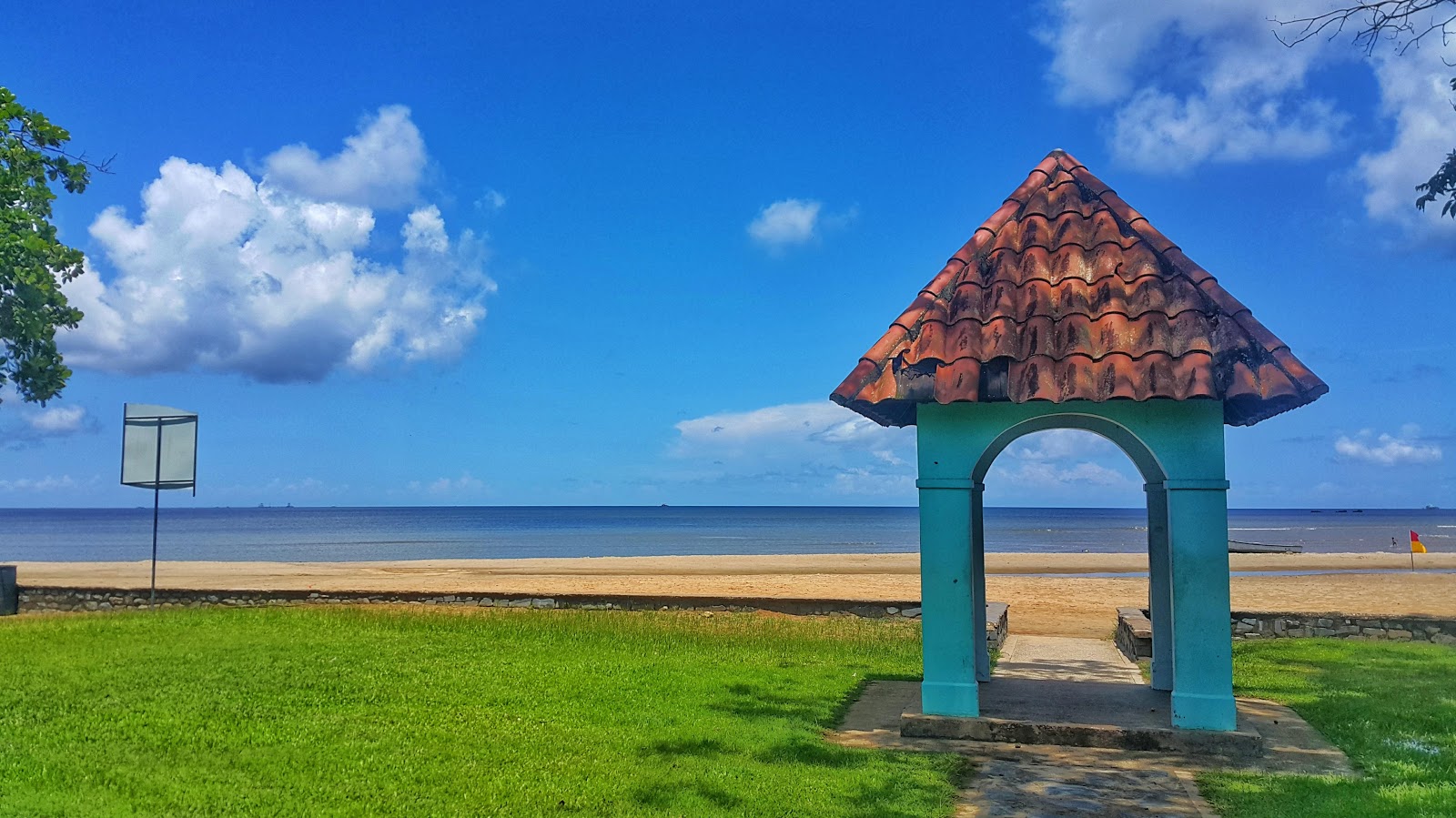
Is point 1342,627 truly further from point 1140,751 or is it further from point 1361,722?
point 1140,751

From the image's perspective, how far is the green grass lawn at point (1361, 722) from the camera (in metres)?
6.00

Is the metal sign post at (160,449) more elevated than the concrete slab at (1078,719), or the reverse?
the metal sign post at (160,449)

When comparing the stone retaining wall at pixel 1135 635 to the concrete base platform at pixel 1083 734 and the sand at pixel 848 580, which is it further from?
the concrete base platform at pixel 1083 734

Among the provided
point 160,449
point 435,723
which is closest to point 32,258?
point 160,449

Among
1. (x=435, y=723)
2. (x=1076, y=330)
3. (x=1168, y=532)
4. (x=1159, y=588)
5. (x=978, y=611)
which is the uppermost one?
(x=1076, y=330)

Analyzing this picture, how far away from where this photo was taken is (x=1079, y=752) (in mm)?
7355

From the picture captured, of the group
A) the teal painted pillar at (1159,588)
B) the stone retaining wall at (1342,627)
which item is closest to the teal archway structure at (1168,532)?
the teal painted pillar at (1159,588)

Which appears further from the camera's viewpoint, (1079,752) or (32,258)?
(32,258)

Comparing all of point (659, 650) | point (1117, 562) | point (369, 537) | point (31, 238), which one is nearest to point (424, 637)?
point (659, 650)

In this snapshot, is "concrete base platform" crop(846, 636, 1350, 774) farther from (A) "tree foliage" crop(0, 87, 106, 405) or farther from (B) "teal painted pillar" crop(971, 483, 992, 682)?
(A) "tree foliage" crop(0, 87, 106, 405)

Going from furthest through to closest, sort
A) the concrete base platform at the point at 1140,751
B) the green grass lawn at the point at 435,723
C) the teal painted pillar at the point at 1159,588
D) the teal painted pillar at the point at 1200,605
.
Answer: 1. the teal painted pillar at the point at 1159,588
2. the teal painted pillar at the point at 1200,605
3. the concrete base platform at the point at 1140,751
4. the green grass lawn at the point at 435,723

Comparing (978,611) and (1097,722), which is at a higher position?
(978,611)

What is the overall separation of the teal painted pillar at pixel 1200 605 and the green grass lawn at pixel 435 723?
1.95 meters

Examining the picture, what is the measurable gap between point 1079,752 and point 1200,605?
1.43 meters
